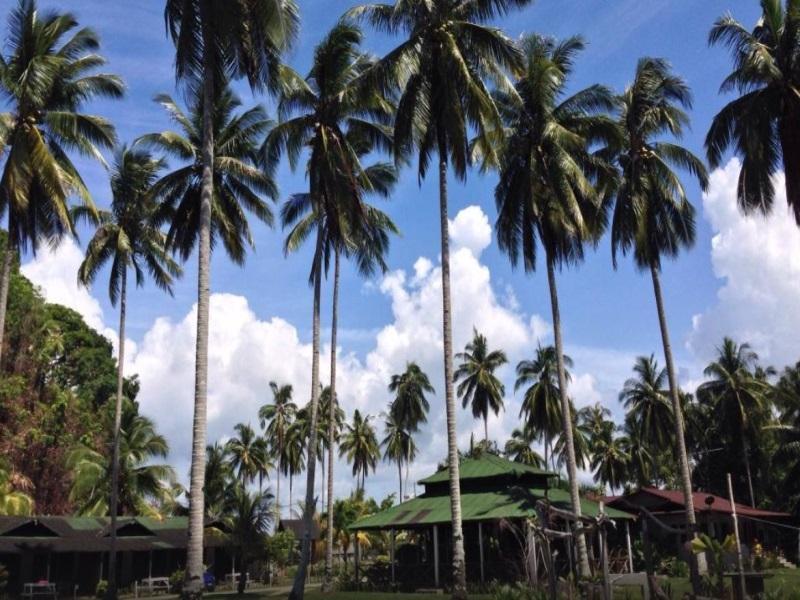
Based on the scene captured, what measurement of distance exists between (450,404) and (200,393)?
7880mm

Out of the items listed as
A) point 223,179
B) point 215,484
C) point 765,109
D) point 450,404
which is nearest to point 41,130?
point 223,179

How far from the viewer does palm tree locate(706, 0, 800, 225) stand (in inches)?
854

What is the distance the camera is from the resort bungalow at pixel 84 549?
34.8 metres

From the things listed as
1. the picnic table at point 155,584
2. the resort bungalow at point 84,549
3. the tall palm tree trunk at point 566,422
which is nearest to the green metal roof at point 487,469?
the tall palm tree trunk at point 566,422

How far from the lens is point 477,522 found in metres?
32.0

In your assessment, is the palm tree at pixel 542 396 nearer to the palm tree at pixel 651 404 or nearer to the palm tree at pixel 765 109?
the palm tree at pixel 651 404

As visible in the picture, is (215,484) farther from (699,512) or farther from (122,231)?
(699,512)

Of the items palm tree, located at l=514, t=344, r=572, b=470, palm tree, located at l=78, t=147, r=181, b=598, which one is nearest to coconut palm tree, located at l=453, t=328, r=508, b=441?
palm tree, located at l=514, t=344, r=572, b=470

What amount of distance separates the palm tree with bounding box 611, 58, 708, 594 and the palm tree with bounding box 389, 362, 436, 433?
35.2 metres

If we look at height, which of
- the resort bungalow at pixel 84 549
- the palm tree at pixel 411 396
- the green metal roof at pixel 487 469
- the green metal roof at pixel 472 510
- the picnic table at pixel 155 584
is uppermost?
the palm tree at pixel 411 396

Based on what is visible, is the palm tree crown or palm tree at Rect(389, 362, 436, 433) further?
palm tree at Rect(389, 362, 436, 433)

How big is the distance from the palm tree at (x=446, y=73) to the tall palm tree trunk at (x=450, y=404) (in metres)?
0.03

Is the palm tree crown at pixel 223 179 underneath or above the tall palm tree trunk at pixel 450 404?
above

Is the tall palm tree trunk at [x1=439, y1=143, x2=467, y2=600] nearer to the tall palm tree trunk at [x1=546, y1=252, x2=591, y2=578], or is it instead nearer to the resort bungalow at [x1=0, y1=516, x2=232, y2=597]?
the tall palm tree trunk at [x1=546, y1=252, x2=591, y2=578]
